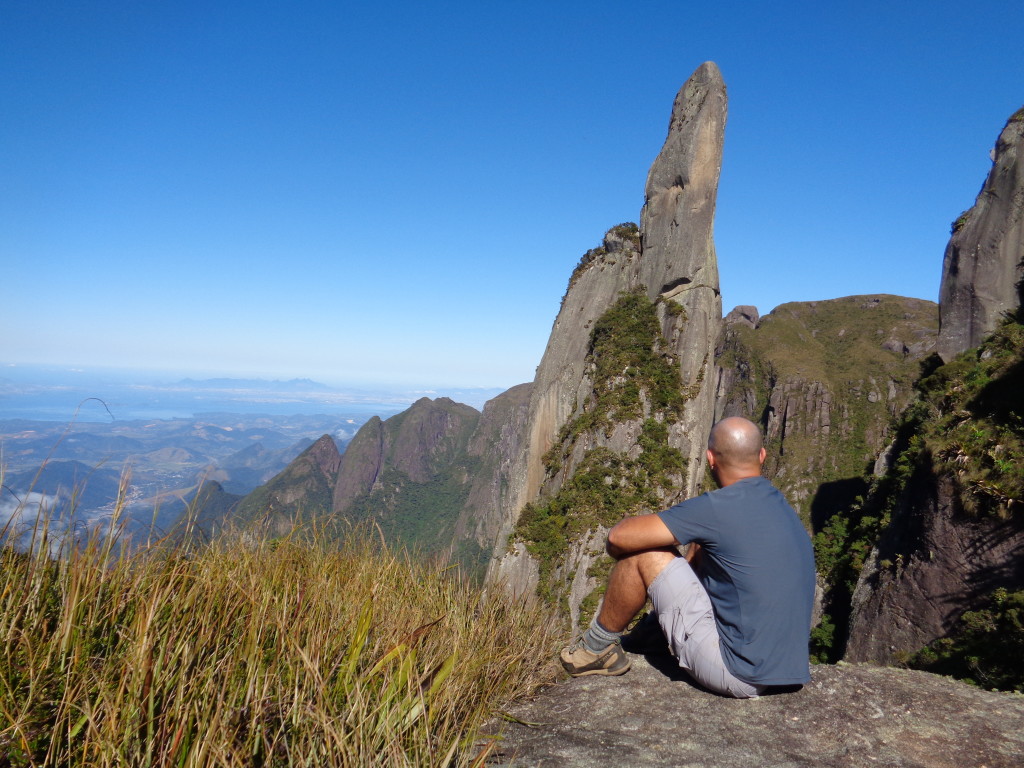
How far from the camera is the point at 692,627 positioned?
13.3 ft

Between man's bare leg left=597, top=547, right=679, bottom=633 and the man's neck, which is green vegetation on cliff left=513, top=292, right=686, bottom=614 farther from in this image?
the man's neck

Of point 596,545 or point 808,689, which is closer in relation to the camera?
point 808,689

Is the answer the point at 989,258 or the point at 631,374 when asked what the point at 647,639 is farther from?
the point at 989,258

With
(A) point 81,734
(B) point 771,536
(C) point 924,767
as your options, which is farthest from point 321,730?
(C) point 924,767

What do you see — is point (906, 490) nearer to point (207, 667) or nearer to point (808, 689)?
point (808, 689)

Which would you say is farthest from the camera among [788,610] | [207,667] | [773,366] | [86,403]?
[773,366]

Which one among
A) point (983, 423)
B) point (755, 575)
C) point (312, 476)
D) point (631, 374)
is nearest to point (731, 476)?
point (755, 575)

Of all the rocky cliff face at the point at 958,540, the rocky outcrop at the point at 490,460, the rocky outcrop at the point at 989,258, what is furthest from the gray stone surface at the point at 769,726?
the rocky outcrop at the point at 490,460

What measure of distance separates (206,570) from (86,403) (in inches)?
53.1

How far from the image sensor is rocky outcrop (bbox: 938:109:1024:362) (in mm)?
21219

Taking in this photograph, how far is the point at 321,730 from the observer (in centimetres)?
235

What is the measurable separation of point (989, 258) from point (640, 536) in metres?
25.6

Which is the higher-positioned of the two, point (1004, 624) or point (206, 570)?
point (206, 570)

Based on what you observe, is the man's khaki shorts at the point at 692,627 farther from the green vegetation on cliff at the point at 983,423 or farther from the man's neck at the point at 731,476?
the green vegetation on cliff at the point at 983,423
